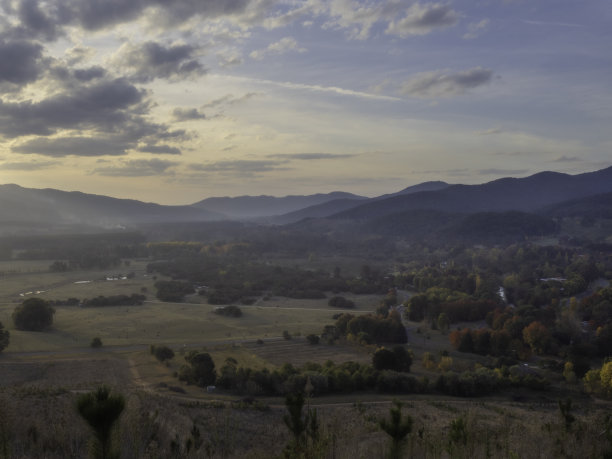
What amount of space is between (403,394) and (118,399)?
32.0 m

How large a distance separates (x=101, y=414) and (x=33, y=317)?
61.0 metres

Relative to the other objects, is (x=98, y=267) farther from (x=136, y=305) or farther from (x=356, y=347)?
(x=356, y=347)

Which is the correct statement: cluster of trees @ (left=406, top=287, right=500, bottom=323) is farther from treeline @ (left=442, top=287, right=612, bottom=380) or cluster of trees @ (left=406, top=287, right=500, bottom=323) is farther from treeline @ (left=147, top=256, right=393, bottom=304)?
treeline @ (left=147, top=256, right=393, bottom=304)

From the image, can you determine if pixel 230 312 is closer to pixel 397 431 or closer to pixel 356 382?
pixel 356 382

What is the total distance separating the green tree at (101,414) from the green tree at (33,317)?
2376 inches

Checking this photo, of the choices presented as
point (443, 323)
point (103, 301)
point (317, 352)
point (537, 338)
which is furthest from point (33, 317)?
point (537, 338)

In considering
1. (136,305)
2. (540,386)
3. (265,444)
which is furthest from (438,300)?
(265,444)

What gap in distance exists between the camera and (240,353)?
1914 inches

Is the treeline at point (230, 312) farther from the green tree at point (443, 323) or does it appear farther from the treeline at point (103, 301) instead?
the green tree at point (443, 323)

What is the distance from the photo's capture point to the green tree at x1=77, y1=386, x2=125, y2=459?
593 centimetres

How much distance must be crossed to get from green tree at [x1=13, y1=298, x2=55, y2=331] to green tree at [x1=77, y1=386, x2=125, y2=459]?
60.3 meters

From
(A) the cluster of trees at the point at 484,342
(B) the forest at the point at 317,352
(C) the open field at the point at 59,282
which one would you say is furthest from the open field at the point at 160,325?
(A) the cluster of trees at the point at 484,342

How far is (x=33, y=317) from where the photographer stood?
56.7m

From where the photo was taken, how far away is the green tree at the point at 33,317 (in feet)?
186
